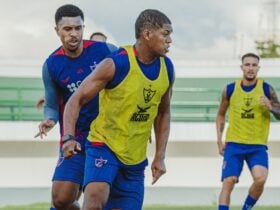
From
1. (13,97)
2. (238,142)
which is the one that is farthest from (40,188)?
(238,142)

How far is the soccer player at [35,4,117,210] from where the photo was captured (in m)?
7.77

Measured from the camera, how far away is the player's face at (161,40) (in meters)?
6.72

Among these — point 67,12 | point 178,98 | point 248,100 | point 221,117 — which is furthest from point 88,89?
point 178,98

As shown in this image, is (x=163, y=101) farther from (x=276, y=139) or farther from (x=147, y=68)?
(x=276, y=139)

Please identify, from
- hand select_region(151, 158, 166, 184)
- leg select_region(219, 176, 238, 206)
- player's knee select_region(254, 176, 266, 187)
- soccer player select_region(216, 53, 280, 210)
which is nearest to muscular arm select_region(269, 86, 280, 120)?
soccer player select_region(216, 53, 280, 210)

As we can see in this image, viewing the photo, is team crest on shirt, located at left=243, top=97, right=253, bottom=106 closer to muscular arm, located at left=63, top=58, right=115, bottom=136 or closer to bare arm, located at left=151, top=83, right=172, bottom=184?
bare arm, located at left=151, top=83, right=172, bottom=184

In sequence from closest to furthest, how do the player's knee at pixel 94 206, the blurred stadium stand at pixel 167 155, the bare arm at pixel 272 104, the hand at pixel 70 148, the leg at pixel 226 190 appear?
the hand at pixel 70 148, the player's knee at pixel 94 206, the leg at pixel 226 190, the bare arm at pixel 272 104, the blurred stadium stand at pixel 167 155

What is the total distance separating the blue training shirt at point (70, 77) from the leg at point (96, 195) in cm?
112

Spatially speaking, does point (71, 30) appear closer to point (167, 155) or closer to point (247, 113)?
point (247, 113)

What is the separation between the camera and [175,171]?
22.4 metres

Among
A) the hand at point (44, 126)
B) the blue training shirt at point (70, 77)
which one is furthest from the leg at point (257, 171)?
the hand at point (44, 126)

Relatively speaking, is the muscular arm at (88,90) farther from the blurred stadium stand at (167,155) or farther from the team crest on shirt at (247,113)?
the blurred stadium stand at (167,155)

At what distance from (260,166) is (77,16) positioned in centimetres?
476

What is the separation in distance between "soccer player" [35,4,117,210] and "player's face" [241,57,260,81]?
418cm
